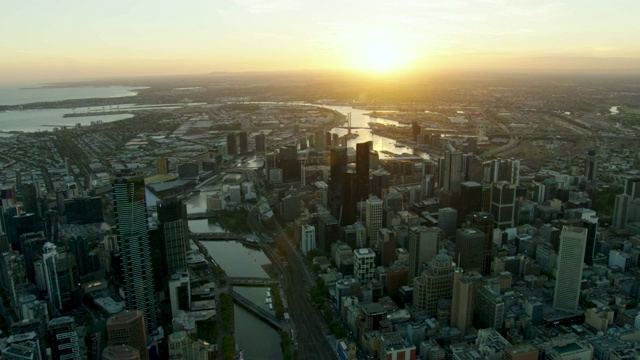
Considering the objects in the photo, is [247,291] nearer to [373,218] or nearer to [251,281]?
[251,281]

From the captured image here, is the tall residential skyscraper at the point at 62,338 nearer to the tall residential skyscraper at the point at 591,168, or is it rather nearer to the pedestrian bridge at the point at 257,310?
the pedestrian bridge at the point at 257,310

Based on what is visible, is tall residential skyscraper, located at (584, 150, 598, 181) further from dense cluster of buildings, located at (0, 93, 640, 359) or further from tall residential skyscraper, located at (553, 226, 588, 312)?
tall residential skyscraper, located at (553, 226, 588, 312)

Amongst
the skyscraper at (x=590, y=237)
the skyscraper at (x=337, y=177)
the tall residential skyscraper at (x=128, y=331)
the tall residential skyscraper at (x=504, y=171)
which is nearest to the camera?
the tall residential skyscraper at (x=128, y=331)

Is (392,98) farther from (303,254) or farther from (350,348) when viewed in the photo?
(350,348)

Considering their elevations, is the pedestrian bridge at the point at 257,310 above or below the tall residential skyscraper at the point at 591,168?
below

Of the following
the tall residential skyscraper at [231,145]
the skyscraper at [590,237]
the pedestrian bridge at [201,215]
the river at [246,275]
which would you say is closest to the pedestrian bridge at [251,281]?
the river at [246,275]

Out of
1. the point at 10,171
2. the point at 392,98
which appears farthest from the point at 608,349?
the point at 392,98
